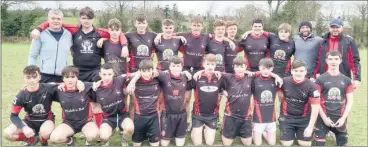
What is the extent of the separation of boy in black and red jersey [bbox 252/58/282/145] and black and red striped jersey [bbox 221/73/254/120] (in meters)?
0.13

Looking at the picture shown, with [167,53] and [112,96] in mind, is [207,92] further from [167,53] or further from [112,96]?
[112,96]

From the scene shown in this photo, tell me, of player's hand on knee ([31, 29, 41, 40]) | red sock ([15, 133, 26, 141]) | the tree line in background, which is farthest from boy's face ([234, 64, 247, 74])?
the tree line in background

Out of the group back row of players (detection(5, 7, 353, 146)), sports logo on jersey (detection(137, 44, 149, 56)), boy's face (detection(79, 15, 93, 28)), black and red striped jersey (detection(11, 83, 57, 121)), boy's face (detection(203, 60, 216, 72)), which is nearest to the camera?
black and red striped jersey (detection(11, 83, 57, 121))

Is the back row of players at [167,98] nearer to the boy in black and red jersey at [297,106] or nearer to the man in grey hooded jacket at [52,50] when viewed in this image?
the boy in black and red jersey at [297,106]

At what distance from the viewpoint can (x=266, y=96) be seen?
5918mm

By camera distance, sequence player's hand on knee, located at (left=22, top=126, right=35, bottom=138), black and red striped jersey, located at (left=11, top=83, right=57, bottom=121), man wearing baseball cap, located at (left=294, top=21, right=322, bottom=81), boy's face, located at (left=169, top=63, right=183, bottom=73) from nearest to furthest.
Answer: player's hand on knee, located at (left=22, top=126, right=35, bottom=138) < black and red striped jersey, located at (left=11, top=83, right=57, bottom=121) < boy's face, located at (left=169, top=63, right=183, bottom=73) < man wearing baseball cap, located at (left=294, top=21, right=322, bottom=81)

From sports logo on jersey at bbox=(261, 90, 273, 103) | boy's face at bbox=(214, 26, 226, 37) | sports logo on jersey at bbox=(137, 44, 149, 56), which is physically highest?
boy's face at bbox=(214, 26, 226, 37)

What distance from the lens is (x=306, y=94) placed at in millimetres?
5844

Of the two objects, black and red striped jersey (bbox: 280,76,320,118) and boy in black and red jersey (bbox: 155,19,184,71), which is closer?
black and red striped jersey (bbox: 280,76,320,118)

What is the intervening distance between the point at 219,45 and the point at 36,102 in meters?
3.24

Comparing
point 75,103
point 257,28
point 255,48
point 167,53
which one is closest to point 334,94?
point 255,48

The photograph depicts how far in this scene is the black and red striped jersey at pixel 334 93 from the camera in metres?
5.83

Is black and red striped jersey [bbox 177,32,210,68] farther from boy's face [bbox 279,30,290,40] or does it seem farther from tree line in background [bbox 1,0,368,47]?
tree line in background [bbox 1,0,368,47]

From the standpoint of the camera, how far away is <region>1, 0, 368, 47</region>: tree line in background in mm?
27812
